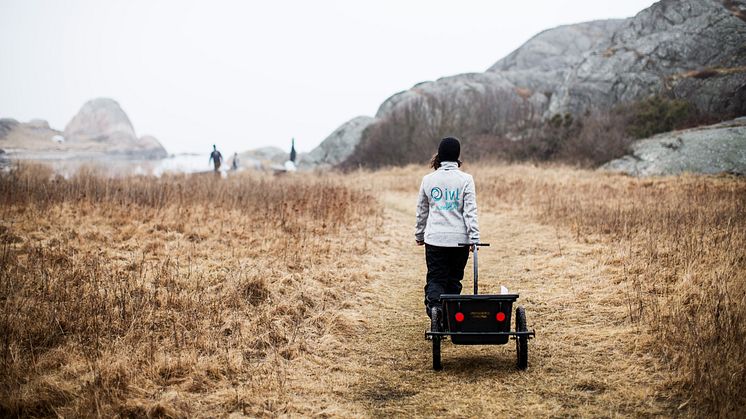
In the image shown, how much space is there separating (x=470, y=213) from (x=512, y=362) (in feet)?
5.38

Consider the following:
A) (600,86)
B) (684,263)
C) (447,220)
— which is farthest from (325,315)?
(600,86)

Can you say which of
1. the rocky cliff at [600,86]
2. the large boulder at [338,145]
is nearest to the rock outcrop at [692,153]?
the rocky cliff at [600,86]

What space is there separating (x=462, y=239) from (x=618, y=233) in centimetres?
658

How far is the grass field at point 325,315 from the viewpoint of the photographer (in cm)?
420

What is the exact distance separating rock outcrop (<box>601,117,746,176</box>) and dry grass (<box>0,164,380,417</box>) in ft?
56.2

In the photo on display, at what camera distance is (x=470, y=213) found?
5.27 meters

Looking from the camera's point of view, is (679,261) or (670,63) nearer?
(679,261)

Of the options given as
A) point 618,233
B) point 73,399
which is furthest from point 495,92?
point 73,399

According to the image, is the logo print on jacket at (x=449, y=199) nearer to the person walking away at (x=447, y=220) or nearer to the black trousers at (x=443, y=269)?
the person walking away at (x=447, y=220)

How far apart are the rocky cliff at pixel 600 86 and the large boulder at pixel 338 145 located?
2.66 m

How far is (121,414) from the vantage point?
12.6 ft

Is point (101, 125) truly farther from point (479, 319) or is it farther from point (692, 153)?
→ point (479, 319)

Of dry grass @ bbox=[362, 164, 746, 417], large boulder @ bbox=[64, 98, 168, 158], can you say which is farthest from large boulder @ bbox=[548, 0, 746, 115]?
large boulder @ bbox=[64, 98, 168, 158]

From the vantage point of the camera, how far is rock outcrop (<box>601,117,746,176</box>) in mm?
20188
